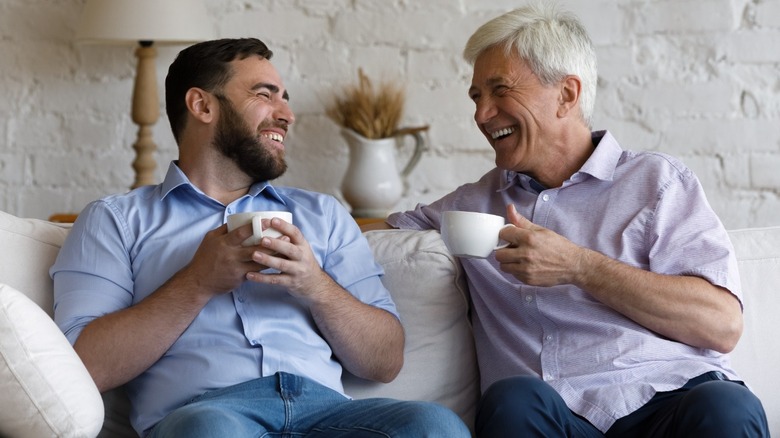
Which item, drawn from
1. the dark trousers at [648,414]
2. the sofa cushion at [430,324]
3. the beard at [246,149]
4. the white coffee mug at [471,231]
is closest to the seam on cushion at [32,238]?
the beard at [246,149]

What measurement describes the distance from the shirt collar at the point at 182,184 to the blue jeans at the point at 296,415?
389 millimetres

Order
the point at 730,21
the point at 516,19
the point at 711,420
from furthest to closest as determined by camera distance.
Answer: the point at 730,21, the point at 516,19, the point at 711,420

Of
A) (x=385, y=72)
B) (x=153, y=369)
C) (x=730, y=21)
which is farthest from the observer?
(x=385, y=72)

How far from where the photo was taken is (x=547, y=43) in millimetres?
1920

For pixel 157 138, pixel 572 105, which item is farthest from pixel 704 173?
pixel 157 138

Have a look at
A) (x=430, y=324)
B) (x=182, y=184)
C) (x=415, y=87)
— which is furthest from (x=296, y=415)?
(x=415, y=87)

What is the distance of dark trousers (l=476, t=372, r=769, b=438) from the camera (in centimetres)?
147

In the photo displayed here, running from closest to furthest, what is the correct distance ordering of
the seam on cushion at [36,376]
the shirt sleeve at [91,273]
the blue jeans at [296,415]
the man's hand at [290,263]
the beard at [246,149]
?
the seam on cushion at [36,376] → the blue jeans at [296,415] → the man's hand at [290,263] → the shirt sleeve at [91,273] → the beard at [246,149]

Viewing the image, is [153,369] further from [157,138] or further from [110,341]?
[157,138]

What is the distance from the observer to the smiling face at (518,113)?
6.26ft

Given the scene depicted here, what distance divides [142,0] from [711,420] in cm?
176

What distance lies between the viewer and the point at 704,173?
8.46 ft

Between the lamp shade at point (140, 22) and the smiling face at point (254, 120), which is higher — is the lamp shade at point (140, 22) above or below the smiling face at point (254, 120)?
above

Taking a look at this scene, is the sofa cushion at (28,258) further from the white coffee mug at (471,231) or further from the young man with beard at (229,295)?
the white coffee mug at (471,231)
